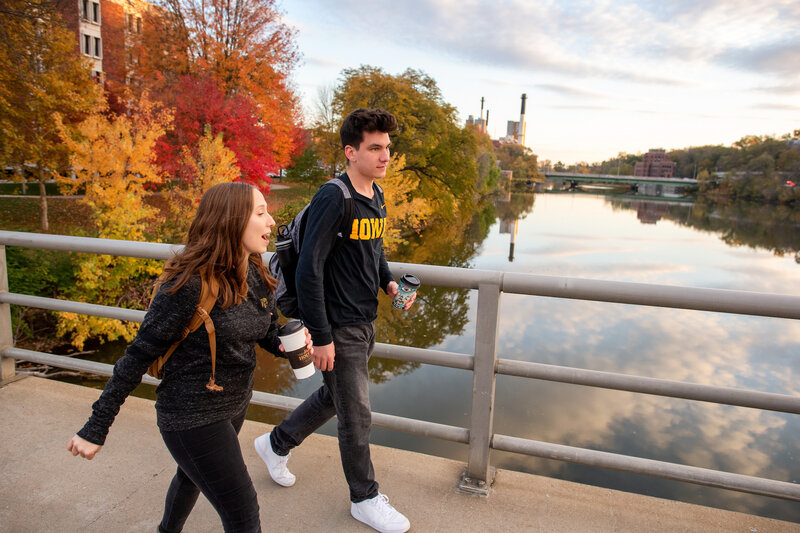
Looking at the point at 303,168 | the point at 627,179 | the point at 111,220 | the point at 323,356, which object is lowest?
the point at 111,220

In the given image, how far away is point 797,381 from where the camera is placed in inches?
482

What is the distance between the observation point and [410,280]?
7.52 ft

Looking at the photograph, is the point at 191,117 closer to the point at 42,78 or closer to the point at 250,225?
the point at 42,78

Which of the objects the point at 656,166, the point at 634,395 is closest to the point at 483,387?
the point at 634,395

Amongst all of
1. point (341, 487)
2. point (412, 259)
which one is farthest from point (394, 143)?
point (341, 487)

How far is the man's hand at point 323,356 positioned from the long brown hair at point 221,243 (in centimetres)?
38

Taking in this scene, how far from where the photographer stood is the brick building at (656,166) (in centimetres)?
14312

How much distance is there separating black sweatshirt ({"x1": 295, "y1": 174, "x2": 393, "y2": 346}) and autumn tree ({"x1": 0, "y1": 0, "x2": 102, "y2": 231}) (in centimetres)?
1514

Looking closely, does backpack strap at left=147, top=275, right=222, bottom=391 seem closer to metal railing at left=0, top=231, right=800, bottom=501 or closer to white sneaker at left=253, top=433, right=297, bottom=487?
metal railing at left=0, top=231, right=800, bottom=501

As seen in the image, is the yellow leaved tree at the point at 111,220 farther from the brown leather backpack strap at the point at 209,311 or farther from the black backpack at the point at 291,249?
the brown leather backpack strap at the point at 209,311

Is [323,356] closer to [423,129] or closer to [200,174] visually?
[200,174]

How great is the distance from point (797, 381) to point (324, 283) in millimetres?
14263

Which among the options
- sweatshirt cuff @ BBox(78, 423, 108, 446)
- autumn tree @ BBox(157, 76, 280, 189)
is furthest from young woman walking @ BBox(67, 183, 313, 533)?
autumn tree @ BBox(157, 76, 280, 189)

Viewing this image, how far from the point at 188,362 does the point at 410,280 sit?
3.25 feet
